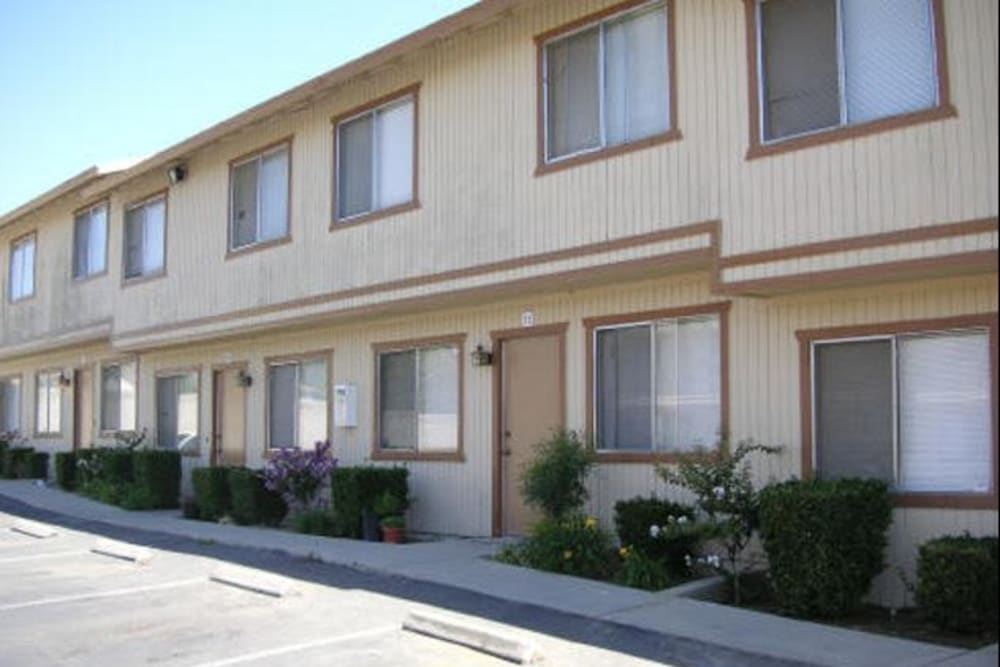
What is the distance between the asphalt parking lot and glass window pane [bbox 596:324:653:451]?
318 cm

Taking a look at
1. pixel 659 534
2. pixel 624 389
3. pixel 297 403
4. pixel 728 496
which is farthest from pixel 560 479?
pixel 297 403

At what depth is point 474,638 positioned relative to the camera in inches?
337

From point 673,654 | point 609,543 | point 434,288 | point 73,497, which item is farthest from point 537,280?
point 73,497

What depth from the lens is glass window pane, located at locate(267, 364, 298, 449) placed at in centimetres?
1831

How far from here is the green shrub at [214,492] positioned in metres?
17.6

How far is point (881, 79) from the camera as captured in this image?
995 cm

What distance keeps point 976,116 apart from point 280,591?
7.31m

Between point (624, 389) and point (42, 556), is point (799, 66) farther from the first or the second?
point (42, 556)

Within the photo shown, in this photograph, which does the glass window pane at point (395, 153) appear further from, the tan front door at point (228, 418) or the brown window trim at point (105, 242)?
the brown window trim at point (105, 242)

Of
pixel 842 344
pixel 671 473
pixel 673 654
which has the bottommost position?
pixel 673 654

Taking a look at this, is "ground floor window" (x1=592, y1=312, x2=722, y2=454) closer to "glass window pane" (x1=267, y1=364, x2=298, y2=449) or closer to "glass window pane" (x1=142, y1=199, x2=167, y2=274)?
"glass window pane" (x1=267, y1=364, x2=298, y2=449)

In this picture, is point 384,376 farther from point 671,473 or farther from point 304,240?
point 671,473

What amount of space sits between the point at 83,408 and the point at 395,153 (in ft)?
44.8

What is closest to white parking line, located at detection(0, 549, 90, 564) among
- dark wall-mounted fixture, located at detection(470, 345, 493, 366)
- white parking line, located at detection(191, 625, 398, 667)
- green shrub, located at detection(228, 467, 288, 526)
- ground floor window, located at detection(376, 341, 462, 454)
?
green shrub, located at detection(228, 467, 288, 526)
